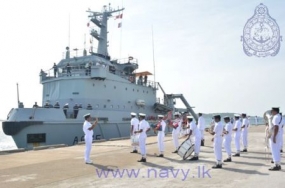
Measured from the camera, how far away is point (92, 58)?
83.6ft

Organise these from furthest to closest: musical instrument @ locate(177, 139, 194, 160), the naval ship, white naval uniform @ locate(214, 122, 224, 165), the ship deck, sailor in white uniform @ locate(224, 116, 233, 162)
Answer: the naval ship
musical instrument @ locate(177, 139, 194, 160)
sailor in white uniform @ locate(224, 116, 233, 162)
white naval uniform @ locate(214, 122, 224, 165)
the ship deck

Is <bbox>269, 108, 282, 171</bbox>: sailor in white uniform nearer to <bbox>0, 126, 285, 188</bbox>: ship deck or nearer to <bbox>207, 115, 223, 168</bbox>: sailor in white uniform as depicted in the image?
<bbox>0, 126, 285, 188</bbox>: ship deck

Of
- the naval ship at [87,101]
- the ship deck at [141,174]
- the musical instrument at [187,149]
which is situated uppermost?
the naval ship at [87,101]

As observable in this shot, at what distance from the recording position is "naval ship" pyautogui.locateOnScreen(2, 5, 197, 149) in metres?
19.5

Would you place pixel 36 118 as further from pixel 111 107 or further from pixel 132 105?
pixel 132 105

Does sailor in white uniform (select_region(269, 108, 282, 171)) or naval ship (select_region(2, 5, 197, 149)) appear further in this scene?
naval ship (select_region(2, 5, 197, 149))

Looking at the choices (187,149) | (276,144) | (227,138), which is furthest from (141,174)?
(227,138)

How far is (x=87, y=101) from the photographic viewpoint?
922 inches

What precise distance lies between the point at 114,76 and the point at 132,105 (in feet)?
10.8

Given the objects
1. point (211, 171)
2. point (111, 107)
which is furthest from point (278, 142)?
point (111, 107)

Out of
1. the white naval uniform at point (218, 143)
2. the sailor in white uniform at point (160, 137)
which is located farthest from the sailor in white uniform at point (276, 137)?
the sailor in white uniform at point (160, 137)

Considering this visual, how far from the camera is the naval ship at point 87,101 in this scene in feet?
64.1

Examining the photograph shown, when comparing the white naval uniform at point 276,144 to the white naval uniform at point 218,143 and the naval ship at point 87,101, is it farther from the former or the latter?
the naval ship at point 87,101

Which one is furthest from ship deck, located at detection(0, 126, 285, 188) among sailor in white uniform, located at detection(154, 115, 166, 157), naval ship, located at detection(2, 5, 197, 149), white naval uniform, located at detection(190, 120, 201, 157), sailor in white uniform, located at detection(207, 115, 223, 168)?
naval ship, located at detection(2, 5, 197, 149)
